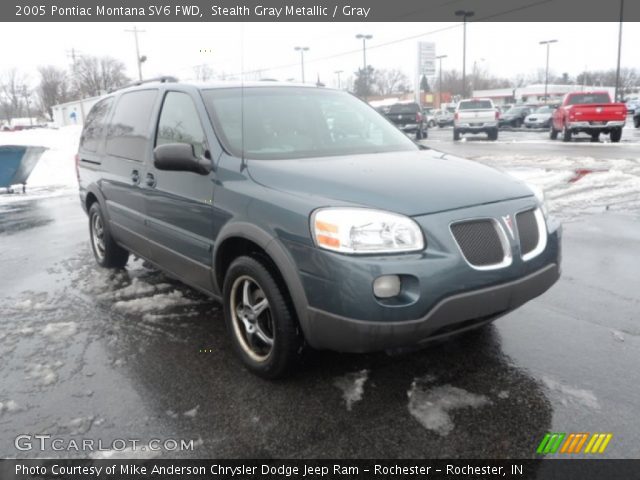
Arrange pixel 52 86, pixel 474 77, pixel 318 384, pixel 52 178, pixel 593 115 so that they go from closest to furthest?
pixel 318 384
pixel 52 178
pixel 593 115
pixel 52 86
pixel 474 77

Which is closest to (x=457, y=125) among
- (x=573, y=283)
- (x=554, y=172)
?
(x=554, y=172)

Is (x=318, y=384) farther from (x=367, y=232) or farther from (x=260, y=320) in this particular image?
(x=367, y=232)

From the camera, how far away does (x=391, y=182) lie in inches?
119

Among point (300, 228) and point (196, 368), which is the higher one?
point (300, 228)

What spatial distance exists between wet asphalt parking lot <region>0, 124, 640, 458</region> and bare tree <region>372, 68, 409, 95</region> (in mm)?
117933

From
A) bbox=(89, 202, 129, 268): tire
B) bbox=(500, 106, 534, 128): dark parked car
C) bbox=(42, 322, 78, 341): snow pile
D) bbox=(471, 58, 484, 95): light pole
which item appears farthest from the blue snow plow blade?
bbox=(471, 58, 484, 95): light pole

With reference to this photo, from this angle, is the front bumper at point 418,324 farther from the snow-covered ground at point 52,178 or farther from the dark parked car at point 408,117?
the dark parked car at point 408,117

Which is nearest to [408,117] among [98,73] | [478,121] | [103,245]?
[478,121]

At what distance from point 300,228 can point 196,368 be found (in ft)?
4.33

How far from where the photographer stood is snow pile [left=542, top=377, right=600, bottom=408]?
2885mm

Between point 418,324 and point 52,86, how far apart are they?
10236cm

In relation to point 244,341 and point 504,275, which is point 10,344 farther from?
point 504,275

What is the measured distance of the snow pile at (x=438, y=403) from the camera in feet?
9.02

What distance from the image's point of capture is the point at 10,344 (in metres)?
3.94
